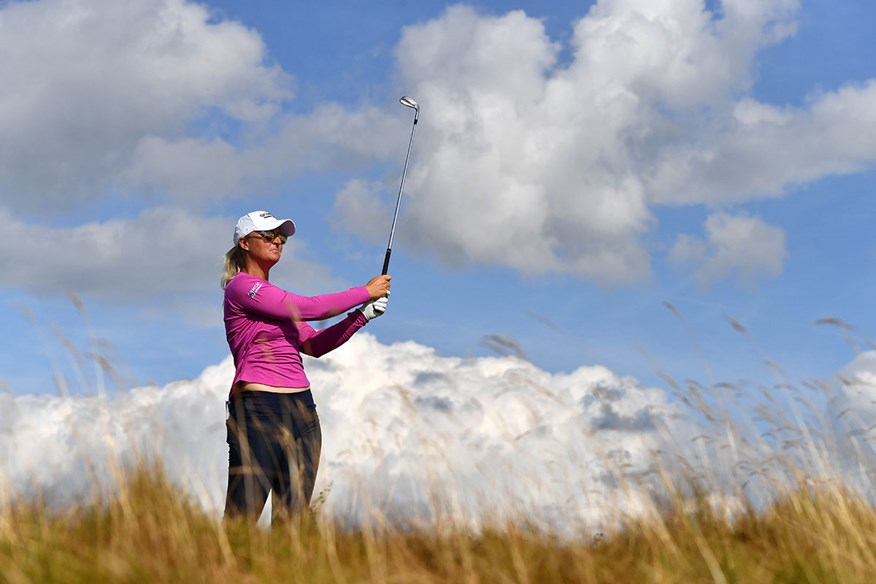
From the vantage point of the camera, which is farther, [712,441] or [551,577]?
[712,441]

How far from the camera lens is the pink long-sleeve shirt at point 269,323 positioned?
600cm

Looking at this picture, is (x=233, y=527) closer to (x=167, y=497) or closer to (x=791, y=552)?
(x=167, y=497)

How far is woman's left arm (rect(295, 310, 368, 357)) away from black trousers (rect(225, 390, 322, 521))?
0.65 m

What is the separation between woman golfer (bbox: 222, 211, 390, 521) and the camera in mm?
5812

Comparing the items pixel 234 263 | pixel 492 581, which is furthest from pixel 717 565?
pixel 234 263

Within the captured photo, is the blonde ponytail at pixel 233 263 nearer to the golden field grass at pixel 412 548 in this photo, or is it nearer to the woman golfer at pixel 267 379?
the woman golfer at pixel 267 379

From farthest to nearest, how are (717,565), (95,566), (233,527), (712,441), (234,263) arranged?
(234,263)
(712,441)
(233,527)
(717,565)
(95,566)

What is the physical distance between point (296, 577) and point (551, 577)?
115 cm

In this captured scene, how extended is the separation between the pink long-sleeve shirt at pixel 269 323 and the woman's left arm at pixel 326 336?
0.28 m

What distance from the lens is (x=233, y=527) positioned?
4.97m

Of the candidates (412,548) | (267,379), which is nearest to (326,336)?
(267,379)

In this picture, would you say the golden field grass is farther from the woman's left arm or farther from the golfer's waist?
the woman's left arm

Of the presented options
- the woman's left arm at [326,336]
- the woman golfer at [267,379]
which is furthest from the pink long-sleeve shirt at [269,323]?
the woman's left arm at [326,336]

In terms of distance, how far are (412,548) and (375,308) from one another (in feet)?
7.30
